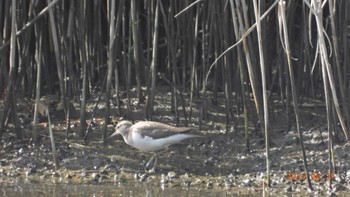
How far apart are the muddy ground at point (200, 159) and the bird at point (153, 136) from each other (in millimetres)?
191

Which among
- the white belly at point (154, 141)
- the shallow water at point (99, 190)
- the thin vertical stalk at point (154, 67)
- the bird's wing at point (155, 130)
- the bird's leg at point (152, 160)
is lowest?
the shallow water at point (99, 190)

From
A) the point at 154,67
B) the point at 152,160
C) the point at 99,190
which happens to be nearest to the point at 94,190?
the point at 99,190

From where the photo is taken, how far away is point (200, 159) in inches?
362

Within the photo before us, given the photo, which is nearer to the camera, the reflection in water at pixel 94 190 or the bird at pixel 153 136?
the reflection in water at pixel 94 190

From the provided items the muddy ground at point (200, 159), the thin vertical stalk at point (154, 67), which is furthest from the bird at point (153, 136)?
the thin vertical stalk at point (154, 67)

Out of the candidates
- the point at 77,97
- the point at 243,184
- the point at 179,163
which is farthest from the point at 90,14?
the point at 243,184

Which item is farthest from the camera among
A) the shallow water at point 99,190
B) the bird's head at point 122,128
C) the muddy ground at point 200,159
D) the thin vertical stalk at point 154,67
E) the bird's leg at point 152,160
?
the thin vertical stalk at point 154,67

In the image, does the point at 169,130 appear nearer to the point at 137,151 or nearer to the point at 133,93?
the point at 137,151

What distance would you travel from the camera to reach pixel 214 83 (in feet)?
33.4

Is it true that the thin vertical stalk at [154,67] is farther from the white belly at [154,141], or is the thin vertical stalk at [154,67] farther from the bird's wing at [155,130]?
the white belly at [154,141]

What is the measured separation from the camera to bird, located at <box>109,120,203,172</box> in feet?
29.6

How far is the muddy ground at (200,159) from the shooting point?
8578 millimetres

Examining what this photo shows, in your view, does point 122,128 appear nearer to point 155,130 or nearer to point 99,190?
point 155,130

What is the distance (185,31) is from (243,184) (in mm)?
2296
